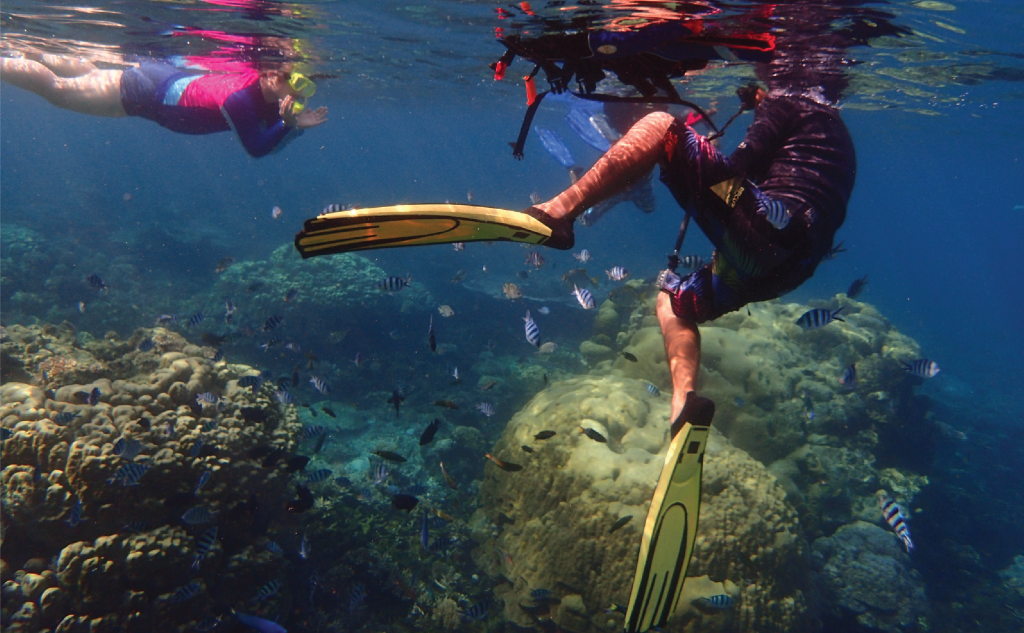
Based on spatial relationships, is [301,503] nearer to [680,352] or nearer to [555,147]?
[680,352]

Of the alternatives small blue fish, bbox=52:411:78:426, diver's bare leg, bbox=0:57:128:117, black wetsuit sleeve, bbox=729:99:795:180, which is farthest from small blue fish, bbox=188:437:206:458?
black wetsuit sleeve, bbox=729:99:795:180

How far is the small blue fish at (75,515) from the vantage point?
4.75 m

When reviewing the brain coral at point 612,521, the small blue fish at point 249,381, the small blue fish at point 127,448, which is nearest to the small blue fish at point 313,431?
the small blue fish at point 249,381

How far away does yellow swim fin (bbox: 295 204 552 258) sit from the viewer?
207 cm

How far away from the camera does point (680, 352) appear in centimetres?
313

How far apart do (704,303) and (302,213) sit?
135 ft

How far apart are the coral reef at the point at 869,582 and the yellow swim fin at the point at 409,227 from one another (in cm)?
935

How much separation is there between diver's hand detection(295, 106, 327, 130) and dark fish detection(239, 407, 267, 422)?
4.22 m

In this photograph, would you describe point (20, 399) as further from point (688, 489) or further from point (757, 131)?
point (757, 131)

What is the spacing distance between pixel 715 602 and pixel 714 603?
19 mm

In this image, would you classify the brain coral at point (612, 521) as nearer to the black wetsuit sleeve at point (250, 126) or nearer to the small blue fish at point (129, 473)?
the small blue fish at point (129, 473)

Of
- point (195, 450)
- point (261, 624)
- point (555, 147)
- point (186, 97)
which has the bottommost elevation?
point (261, 624)

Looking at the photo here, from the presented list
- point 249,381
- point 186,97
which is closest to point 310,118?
point 186,97

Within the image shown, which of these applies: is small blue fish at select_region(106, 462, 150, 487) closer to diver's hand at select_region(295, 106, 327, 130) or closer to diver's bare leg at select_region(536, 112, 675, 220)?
diver's hand at select_region(295, 106, 327, 130)
